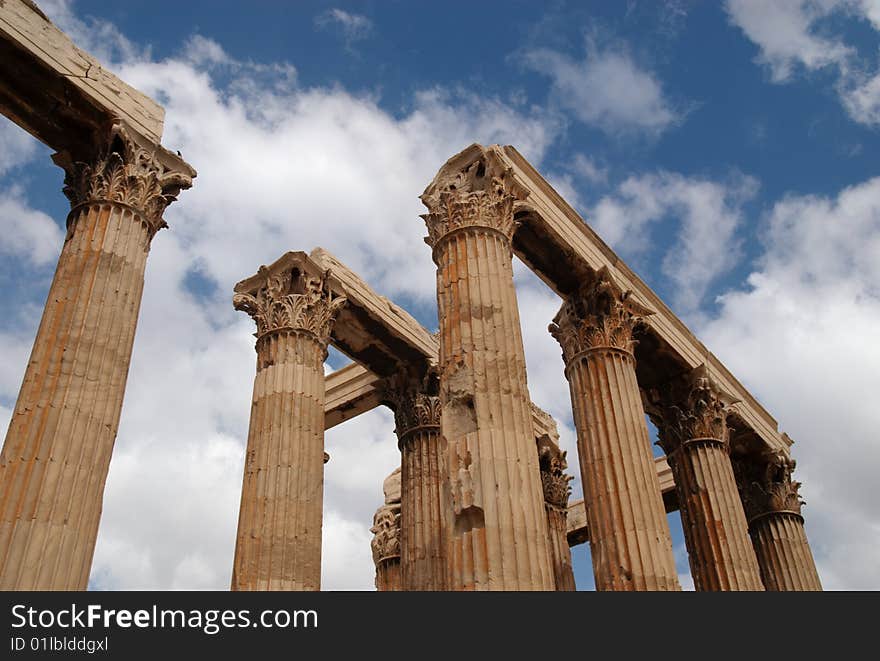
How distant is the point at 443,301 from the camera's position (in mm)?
14664

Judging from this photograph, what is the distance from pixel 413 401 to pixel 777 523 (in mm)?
10762

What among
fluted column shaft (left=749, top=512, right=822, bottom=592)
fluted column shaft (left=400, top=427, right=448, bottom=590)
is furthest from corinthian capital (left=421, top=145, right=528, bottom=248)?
fluted column shaft (left=749, top=512, right=822, bottom=592)

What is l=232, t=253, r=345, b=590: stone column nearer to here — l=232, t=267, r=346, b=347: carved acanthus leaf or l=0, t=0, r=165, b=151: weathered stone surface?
l=232, t=267, r=346, b=347: carved acanthus leaf

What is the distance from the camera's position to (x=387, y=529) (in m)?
26.0

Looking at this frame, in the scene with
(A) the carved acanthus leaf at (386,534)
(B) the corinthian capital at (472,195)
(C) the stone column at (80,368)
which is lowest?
(C) the stone column at (80,368)

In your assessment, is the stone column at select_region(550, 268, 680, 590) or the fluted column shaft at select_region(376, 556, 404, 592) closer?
the stone column at select_region(550, 268, 680, 590)

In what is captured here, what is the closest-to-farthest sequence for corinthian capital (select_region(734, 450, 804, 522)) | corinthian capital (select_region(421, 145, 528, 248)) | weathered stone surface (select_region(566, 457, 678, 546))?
corinthian capital (select_region(421, 145, 528, 248)) → corinthian capital (select_region(734, 450, 804, 522)) → weathered stone surface (select_region(566, 457, 678, 546))

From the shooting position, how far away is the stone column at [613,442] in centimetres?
1490

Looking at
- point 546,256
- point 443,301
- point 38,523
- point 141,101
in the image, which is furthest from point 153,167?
point 546,256

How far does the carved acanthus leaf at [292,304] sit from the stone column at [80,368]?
4.30m

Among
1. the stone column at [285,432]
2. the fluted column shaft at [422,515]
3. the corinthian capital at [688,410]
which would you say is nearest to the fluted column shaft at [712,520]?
the corinthian capital at [688,410]

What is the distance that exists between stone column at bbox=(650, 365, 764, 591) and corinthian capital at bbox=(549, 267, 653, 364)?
10.8ft

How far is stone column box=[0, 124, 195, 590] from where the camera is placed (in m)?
10.2

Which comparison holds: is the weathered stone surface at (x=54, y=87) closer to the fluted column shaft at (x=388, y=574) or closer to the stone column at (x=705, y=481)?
the stone column at (x=705, y=481)
